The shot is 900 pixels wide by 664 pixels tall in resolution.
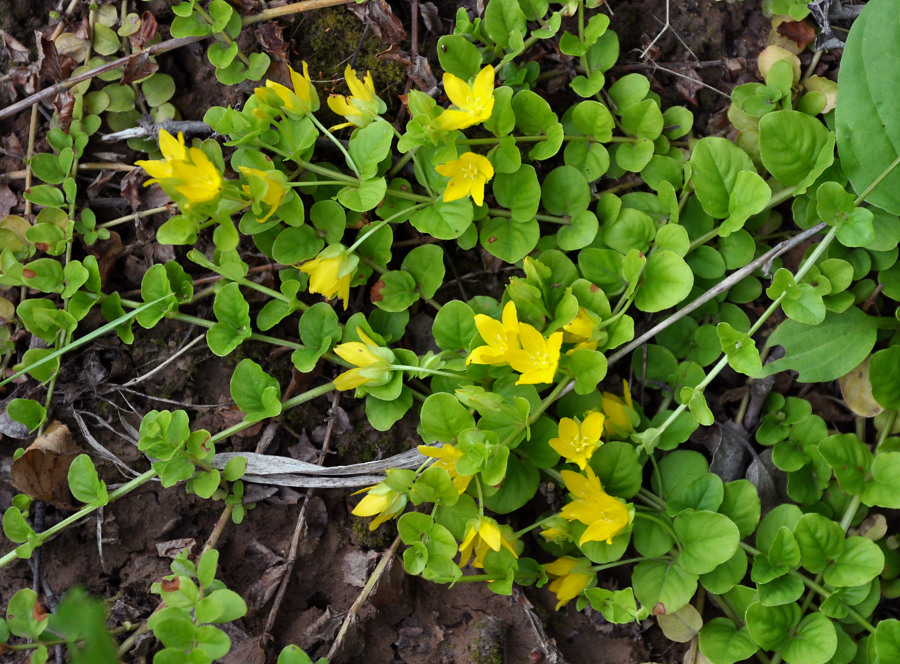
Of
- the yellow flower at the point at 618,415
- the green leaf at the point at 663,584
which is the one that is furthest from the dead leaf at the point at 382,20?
the green leaf at the point at 663,584

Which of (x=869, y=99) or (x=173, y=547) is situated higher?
(x=869, y=99)

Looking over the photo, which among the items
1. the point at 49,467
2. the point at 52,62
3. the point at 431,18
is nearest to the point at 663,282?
the point at 431,18

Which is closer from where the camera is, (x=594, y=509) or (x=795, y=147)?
(x=594, y=509)

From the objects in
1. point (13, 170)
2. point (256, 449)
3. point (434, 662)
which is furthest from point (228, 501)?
point (13, 170)

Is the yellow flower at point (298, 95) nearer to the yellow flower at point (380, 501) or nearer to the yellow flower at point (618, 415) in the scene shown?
the yellow flower at point (380, 501)

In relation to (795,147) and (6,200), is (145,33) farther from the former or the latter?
(795,147)

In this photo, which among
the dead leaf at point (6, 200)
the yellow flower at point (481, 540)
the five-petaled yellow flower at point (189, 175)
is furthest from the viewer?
the dead leaf at point (6, 200)

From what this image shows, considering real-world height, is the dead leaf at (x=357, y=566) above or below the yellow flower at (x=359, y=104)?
below
